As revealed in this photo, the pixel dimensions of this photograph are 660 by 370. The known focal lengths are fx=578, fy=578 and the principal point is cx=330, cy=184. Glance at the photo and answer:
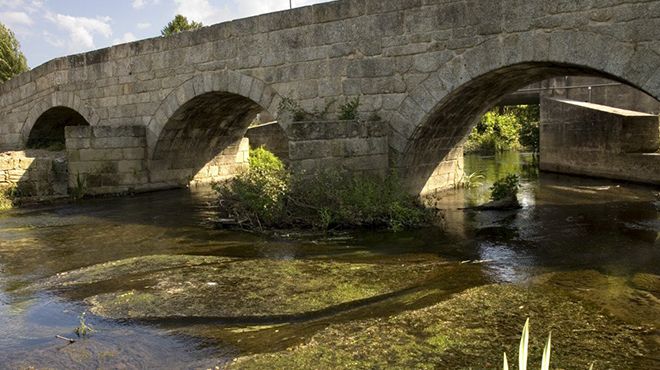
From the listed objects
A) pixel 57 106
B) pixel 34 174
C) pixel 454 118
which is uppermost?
pixel 57 106

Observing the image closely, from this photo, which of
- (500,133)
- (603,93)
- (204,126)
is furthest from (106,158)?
(500,133)

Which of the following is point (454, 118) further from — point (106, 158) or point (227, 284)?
point (106, 158)

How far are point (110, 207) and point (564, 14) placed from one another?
28.7 feet

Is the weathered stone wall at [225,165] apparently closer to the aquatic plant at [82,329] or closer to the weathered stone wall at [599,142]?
the weathered stone wall at [599,142]

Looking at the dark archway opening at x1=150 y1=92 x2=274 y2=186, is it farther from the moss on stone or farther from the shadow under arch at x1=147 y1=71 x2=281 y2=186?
the moss on stone

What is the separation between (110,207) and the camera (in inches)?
449

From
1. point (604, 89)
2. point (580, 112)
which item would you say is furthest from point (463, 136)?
point (604, 89)

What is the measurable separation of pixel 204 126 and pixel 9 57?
2383 cm

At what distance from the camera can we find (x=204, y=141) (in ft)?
49.2

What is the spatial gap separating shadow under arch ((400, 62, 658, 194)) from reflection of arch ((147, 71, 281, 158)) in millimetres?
2801

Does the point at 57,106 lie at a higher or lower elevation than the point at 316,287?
higher

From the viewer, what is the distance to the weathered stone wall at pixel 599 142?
42.5 feet

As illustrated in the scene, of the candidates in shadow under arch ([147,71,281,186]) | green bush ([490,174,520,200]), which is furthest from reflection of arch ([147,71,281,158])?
green bush ([490,174,520,200])

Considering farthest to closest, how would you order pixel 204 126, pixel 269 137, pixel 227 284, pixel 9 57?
pixel 9 57
pixel 269 137
pixel 204 126
pixel 227 284
